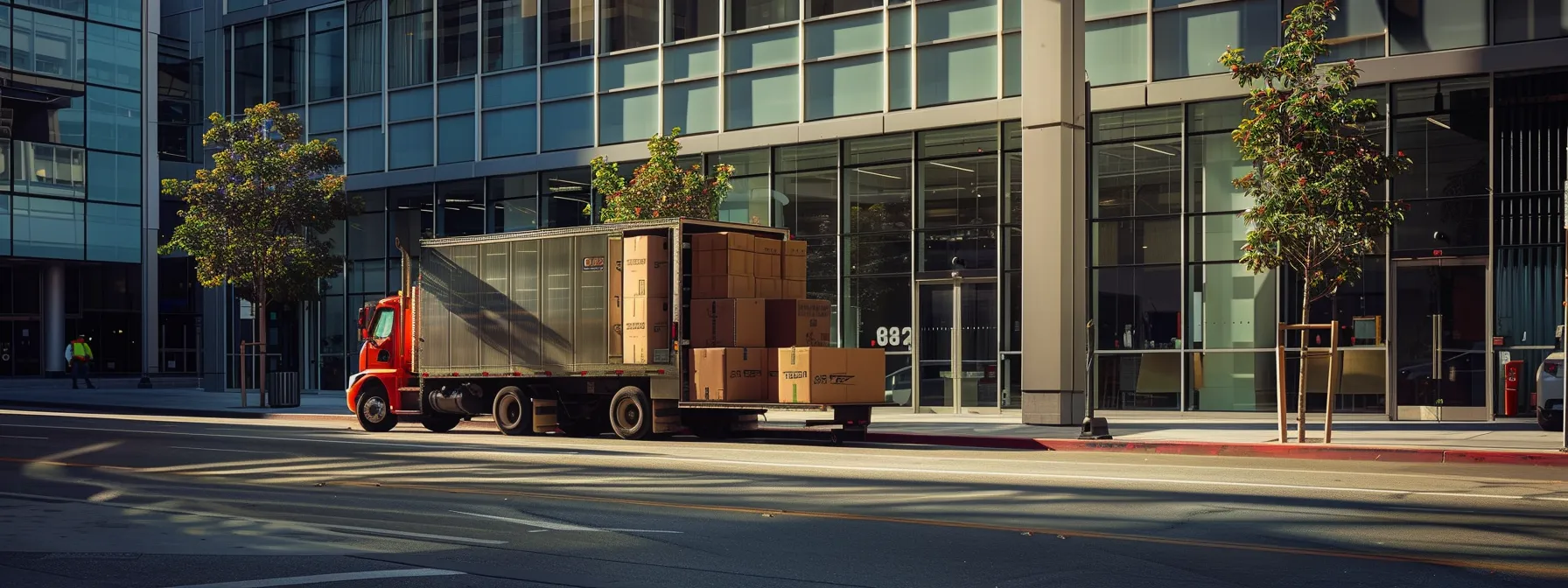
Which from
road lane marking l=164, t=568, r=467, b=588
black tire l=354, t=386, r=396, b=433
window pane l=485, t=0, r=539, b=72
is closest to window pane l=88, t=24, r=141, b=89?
window pane l=485, t=0, r=539, b=72

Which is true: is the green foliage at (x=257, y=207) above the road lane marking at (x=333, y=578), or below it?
above

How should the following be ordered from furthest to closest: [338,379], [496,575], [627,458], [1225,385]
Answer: [338,379] < [1225,385] < [627,458] < [496,575]

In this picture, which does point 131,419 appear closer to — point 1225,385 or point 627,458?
point 627,458

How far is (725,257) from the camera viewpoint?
22484mm

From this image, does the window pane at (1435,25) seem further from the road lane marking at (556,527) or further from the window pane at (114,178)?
the window pane at (114,178)

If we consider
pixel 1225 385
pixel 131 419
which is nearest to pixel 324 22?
pixel 131 419

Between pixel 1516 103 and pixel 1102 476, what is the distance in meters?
14.5

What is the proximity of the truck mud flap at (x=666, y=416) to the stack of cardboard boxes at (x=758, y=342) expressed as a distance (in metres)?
0.57

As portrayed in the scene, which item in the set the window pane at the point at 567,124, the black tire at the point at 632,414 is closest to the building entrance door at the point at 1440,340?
the black tire at the point at 632,414

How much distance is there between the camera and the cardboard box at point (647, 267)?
2278 centimetres

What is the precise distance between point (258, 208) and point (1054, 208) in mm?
19104

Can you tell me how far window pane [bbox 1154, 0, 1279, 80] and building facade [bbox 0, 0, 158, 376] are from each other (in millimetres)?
39893

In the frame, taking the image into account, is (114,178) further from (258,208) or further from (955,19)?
(955,19)

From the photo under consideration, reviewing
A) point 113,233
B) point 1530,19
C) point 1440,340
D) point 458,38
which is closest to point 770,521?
point 1440,340
